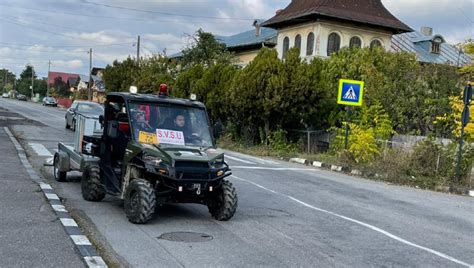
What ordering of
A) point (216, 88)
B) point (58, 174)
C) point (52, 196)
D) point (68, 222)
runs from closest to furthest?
1. point (68, 222)
2. point (52, 196)
3. point (58, 174)
4. point (216, 88)

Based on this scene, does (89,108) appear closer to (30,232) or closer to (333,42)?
(333,42)

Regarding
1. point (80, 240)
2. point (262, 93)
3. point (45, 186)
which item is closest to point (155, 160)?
point (80, 240)

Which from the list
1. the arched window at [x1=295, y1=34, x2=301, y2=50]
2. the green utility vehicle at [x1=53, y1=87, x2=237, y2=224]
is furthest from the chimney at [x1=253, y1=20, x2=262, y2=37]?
the green utility vehicle at [x1=53, y1=87, x2=237, y2=224]

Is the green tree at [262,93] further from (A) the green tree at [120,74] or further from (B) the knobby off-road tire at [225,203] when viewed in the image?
(A) the green tree at [120,74]

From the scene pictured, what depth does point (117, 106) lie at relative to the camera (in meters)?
9.33

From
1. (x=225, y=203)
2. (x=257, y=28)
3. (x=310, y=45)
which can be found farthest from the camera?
(x=257, y=28)

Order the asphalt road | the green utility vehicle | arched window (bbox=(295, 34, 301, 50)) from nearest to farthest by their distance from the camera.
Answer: the asphalt road, the green utility vehicle, arched window (bbox=(295, 34, 301, 50))

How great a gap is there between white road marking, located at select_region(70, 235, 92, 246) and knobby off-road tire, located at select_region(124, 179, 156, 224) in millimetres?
1028

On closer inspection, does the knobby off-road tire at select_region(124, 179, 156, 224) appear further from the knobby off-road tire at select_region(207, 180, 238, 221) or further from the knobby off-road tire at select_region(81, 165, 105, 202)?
the knobby off-road tire at select_region(81, 165, 105, 202)

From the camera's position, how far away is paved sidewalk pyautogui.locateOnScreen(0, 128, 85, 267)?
601 cm

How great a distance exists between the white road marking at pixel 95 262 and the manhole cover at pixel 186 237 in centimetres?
138

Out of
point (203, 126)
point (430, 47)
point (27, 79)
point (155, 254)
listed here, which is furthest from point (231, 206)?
point (27, 79)

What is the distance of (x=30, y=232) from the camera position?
23.6 feet

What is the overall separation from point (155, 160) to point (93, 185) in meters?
2.10
